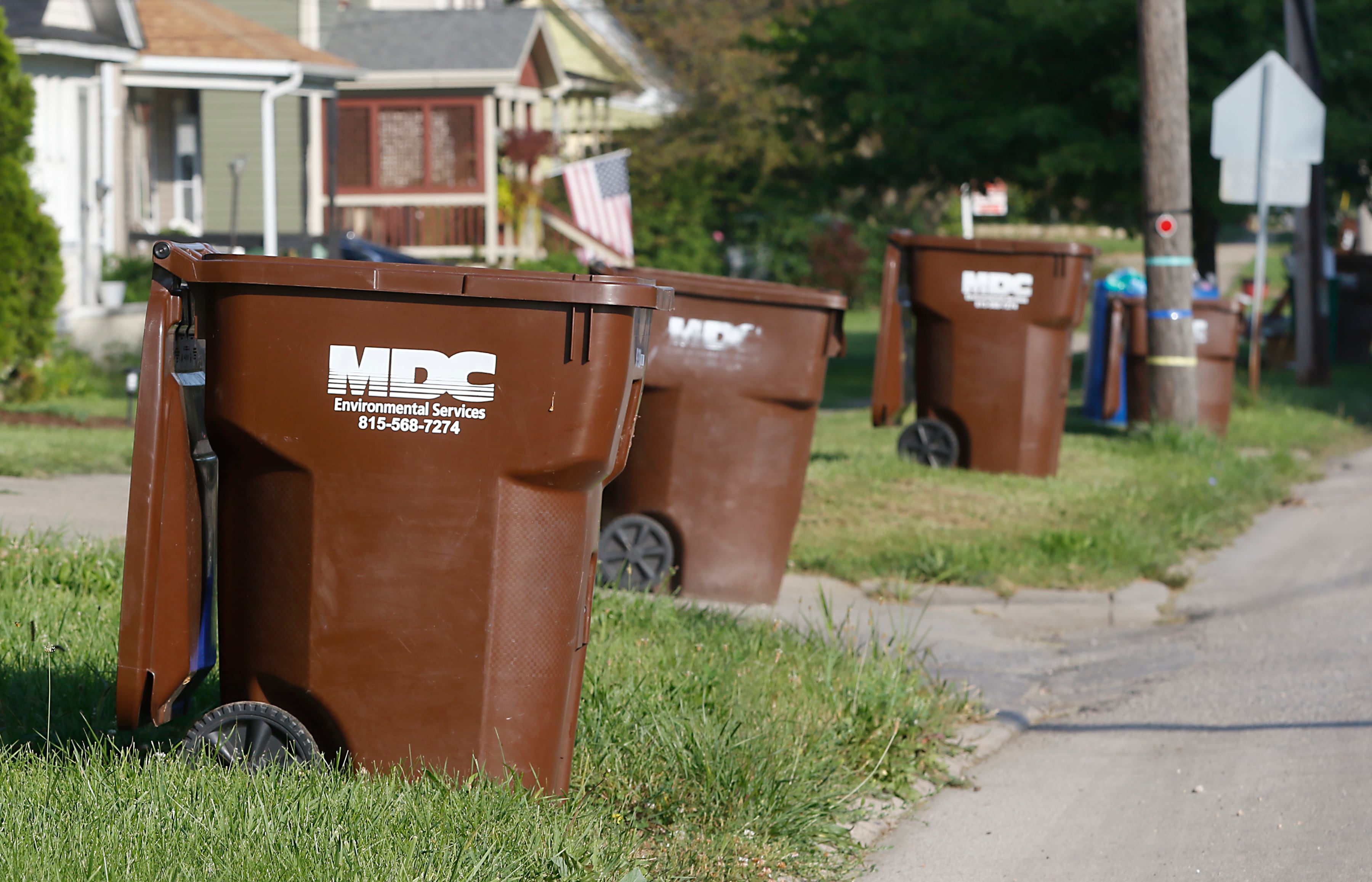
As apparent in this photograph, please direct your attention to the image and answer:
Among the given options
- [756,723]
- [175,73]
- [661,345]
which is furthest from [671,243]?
[756,723]

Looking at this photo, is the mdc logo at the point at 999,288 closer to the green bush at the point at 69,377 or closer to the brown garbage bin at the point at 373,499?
the brown garbage bin at the point at 373,499

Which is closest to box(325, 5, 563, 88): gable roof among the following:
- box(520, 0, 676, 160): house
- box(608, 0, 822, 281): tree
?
box(520, 0, 676, 160): house

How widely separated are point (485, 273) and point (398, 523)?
621mm

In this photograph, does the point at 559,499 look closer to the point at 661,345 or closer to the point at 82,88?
the point at 661,345

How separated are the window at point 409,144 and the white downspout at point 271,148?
7.14 m

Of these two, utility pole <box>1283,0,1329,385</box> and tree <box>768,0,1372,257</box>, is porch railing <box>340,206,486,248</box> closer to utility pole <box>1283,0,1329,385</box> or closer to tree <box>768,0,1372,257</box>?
tree <box>768,0,1372,257</box>

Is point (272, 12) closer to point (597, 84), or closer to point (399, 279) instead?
point (597, 84)

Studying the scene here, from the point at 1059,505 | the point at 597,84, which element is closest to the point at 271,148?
the point at 1059,505

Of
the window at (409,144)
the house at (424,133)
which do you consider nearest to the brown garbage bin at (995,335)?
the house at (424,133)

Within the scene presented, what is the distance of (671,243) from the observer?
34.2 metres

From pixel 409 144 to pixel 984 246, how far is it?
20381 millimetres

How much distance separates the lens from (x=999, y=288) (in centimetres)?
977

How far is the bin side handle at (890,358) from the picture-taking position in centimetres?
916

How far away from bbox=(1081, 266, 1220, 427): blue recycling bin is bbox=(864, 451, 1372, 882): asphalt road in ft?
18.2
